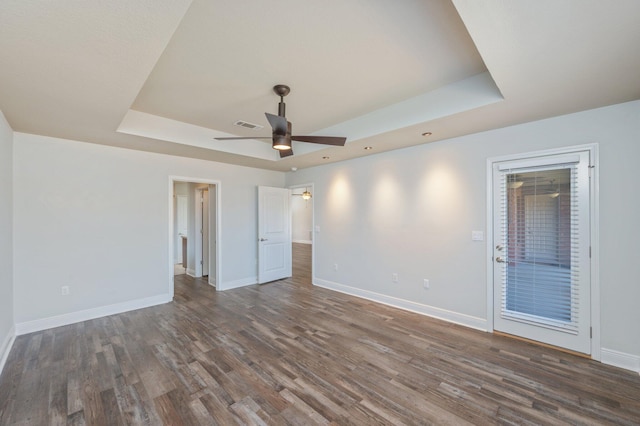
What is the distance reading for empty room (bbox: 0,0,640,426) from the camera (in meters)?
1.86

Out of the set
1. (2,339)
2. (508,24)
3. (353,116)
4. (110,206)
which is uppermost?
(353,116)

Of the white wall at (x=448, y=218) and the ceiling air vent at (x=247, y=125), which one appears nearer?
the white wall at (x=448, y=218)

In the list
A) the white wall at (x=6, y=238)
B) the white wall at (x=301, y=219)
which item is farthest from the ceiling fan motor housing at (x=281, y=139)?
the white wall at (x=301, y=219)

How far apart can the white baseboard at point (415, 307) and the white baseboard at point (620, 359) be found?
1055 millimetres

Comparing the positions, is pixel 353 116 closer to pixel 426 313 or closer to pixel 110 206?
pixel 426 313

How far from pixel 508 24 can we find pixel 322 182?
418cm

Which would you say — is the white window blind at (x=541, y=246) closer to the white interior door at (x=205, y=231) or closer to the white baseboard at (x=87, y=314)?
the white baseboard at (x=87, y=314)

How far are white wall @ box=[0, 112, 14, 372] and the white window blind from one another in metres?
5.68

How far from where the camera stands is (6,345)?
2.89m

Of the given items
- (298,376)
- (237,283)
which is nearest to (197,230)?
(237,283)

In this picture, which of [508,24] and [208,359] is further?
[208,359]

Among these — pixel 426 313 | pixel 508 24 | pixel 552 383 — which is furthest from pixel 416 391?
pixel 508 24

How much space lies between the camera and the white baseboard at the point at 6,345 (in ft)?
8.77

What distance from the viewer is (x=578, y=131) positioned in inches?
112
